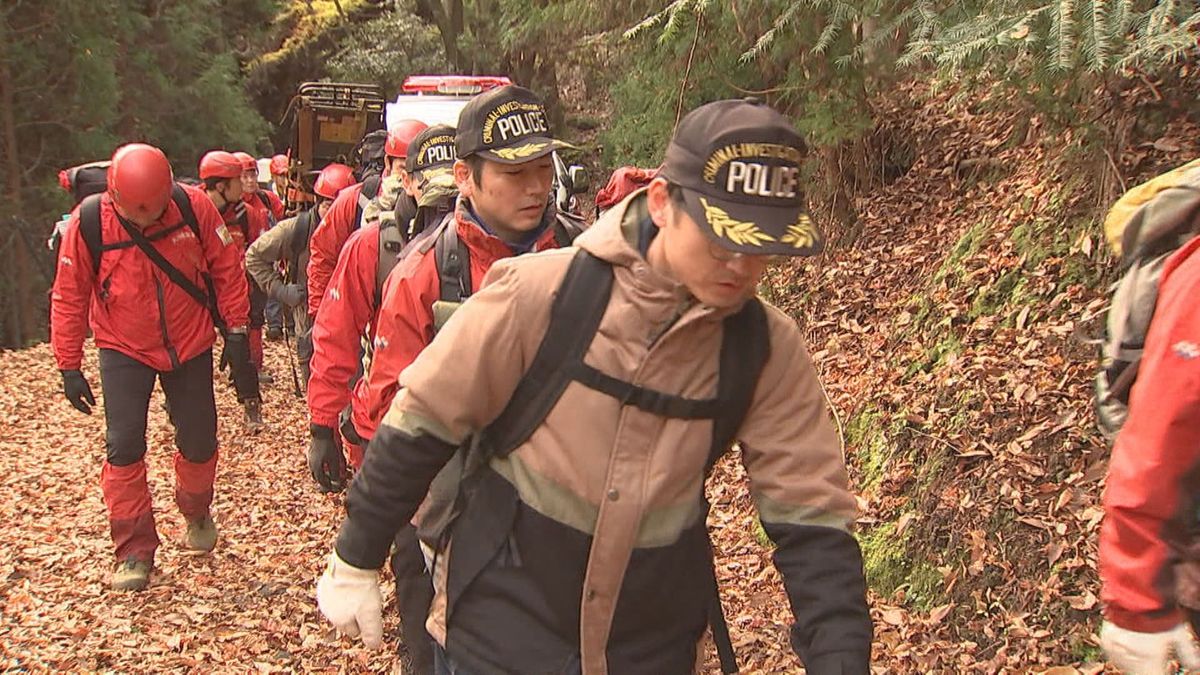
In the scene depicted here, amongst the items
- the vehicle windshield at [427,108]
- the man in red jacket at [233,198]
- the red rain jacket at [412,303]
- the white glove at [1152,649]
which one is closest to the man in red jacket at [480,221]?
the red rain jacket at [412,303]

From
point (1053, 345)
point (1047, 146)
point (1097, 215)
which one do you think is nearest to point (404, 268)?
point (1053, 345)

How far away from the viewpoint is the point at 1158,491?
264 centimetres

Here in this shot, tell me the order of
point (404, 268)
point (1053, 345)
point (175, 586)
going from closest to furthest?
point (404, 268)
point (1053, 345)
point (175, 586)

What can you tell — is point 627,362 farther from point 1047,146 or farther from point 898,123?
point 898,123

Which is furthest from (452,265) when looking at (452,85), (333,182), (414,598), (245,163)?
(452,85)

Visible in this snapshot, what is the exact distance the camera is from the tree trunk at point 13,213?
19969 mm

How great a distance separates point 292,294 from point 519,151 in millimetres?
6077

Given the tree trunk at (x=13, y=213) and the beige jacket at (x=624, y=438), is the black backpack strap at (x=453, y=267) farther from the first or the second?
the tree trunk at (x=13, y=213)

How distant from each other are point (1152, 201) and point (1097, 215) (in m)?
3.75

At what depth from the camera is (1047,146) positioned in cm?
762

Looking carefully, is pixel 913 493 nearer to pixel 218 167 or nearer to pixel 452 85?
pixel 218 167

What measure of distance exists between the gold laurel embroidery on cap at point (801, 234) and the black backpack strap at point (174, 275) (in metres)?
5.25

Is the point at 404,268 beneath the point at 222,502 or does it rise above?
above

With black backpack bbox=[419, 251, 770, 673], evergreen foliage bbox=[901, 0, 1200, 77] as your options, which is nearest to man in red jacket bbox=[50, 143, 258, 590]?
evergreen foliage bbox=[901, 0, 1200, 77]
